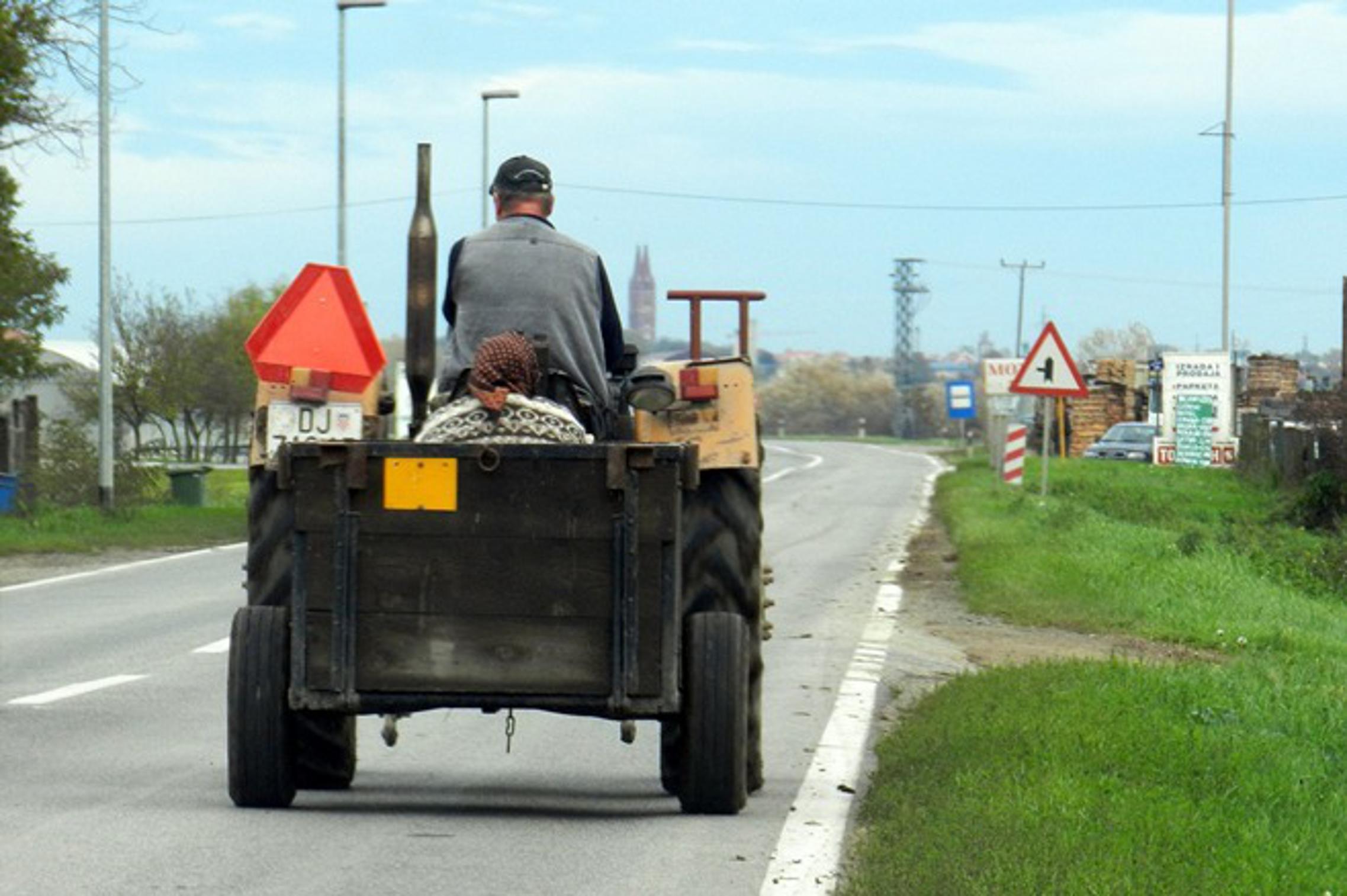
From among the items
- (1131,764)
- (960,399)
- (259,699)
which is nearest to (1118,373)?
(960,399)

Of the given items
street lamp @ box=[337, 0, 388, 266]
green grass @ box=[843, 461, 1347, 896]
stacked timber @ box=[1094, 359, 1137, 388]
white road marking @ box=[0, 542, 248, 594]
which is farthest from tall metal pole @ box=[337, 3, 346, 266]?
stacked timber @ box=[1094, 359, 1137, 388]

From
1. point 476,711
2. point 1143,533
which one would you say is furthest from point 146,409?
point 476,711

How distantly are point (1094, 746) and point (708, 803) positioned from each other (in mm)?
2008

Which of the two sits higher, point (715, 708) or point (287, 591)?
point (287, 591)

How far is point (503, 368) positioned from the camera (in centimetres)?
923

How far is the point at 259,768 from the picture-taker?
9.13 m

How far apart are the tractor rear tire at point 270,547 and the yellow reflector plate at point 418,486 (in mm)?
454

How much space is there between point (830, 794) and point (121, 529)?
1004 inches

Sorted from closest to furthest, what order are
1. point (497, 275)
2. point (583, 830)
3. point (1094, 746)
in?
point (583, 830) → point (497, 275) → point (1094, 746)

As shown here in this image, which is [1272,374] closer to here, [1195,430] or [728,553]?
[1195,430]

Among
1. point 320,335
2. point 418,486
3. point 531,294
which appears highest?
point 531,294

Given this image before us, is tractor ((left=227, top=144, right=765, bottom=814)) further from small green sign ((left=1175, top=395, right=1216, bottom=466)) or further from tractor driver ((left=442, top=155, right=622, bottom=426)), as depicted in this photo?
small green sign ((left=1175, top=395, right=1216, bottom=466))

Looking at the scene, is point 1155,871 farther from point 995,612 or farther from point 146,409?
point 146,409

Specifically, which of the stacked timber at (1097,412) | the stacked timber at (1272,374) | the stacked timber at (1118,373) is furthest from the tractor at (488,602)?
the stacked timber at (1118,373)
